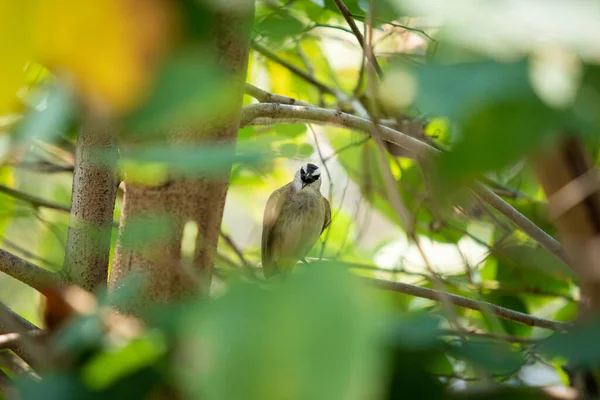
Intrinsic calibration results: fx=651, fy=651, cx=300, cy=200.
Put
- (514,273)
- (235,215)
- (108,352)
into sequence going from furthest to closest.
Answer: (235,215) → (514,273) → (108,352)

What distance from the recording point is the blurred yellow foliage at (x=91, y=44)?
0.32 meters

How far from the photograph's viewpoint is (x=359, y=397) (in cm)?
32

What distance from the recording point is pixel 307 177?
A: 360 centimetres

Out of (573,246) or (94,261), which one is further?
(94,261)

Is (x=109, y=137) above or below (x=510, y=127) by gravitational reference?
above

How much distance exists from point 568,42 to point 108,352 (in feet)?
1.15

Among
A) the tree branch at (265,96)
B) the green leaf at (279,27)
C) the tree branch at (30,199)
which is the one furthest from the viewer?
the tree branch at (30,199)

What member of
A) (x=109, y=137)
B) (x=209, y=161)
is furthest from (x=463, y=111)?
(x=109, y=137)

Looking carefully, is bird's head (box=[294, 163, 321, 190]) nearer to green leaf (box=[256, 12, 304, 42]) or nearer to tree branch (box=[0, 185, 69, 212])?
tree branch (box=[0, 185, 69, 212])

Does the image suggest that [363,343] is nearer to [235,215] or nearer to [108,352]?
[108,352]

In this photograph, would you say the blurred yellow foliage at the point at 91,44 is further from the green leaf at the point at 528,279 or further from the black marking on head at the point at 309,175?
the black marking on head at the point at 309,175

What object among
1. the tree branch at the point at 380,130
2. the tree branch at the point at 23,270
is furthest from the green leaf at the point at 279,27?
the tree branch at the point at 23,270

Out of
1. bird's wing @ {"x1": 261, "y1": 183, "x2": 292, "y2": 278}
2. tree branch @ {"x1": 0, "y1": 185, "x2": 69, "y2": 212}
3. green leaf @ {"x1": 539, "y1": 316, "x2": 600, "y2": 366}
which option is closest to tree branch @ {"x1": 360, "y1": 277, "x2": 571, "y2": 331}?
green leaf @ {"x1": 539, "y1": 316, "x2": 600, "y2": 366}

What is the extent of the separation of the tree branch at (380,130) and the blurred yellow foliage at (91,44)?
2.33ft
